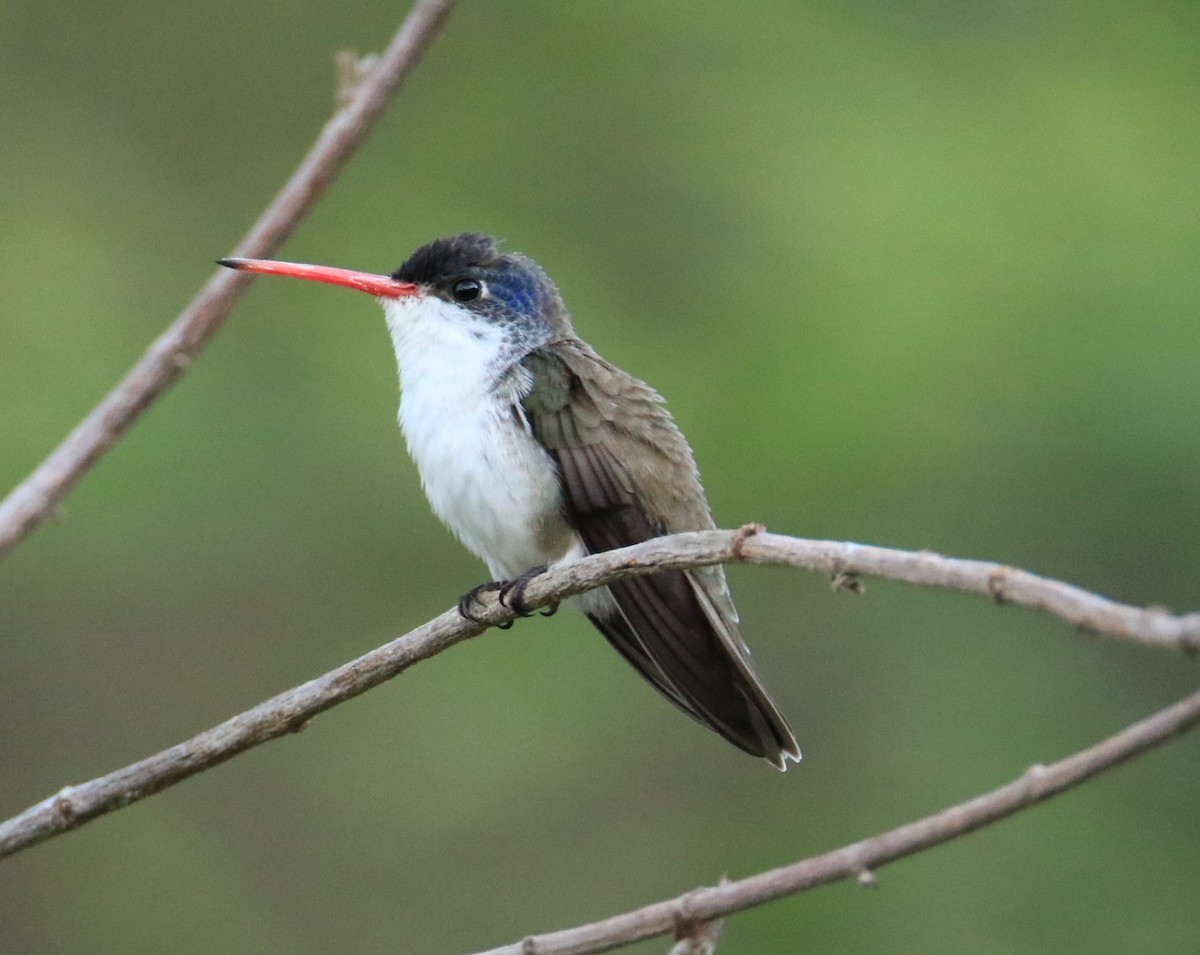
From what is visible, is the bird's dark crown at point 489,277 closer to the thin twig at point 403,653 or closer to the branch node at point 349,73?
the branch node at point 349,73

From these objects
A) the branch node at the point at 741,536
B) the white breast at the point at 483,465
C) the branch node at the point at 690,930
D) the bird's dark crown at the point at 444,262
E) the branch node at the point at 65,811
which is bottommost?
the branch node at the point at 690,930

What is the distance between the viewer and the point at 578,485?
513cm

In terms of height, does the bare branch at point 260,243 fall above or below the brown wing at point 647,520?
above

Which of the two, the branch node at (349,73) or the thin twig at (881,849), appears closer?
the thin twig at (881,849)

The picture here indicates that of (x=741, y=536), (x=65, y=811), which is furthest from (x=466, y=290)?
(x=741, y=536)

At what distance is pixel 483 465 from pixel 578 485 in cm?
32

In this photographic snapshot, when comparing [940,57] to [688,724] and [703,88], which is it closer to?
[703,88]

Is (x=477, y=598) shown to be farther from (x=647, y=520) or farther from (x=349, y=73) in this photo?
(x=349, y=73)

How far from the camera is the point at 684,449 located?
5.52m

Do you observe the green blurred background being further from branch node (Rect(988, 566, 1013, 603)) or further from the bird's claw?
branch node (Rect(988, 566, 1013, 603))

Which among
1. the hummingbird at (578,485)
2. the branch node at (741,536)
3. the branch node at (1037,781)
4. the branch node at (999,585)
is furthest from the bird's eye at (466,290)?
the branch node at (1037,781)

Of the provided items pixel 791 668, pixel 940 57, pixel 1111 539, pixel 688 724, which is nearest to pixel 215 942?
pixel 688 724

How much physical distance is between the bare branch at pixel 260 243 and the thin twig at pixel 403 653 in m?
1.02

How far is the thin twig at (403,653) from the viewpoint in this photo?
260 cm
